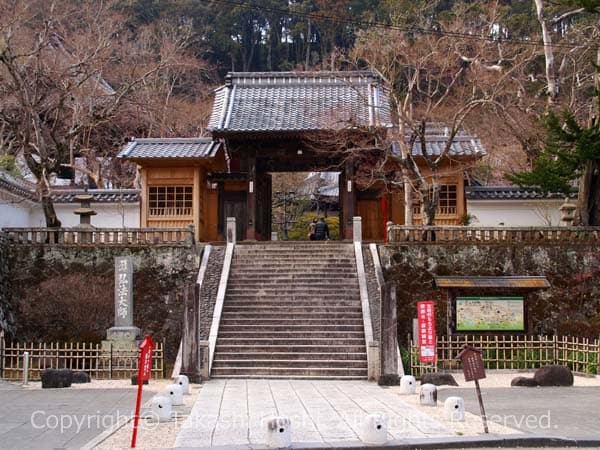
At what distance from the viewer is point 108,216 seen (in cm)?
2733

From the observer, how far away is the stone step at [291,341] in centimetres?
1811

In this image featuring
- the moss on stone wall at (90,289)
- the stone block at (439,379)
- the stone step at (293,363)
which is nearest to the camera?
the stone block at (439,379)

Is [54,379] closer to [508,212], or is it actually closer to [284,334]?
[284,334]

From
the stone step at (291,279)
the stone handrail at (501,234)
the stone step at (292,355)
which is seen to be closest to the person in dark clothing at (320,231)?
the stone handrail at (501,234)

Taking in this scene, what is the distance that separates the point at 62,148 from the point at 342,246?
9.17 meters

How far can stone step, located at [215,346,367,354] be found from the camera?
1781 cm

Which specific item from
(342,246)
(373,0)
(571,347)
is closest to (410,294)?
(342,246)

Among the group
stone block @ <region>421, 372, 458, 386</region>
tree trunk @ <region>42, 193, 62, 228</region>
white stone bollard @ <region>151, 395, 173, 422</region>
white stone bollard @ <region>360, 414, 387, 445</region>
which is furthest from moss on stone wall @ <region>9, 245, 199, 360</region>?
white stone bollard @ <region>360, 414, 387, 445</region>

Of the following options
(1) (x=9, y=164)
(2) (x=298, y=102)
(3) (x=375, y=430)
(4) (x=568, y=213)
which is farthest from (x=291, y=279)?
(1) (x=9, y=164)

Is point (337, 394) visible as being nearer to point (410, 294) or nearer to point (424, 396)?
point (424, 396)

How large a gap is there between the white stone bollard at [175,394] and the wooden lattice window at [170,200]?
14198mm

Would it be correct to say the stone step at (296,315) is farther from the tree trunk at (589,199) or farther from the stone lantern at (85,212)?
the tree trunk at (589,199)

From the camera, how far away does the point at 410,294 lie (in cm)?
2122

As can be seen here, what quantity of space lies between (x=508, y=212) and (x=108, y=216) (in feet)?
A: 47.9
